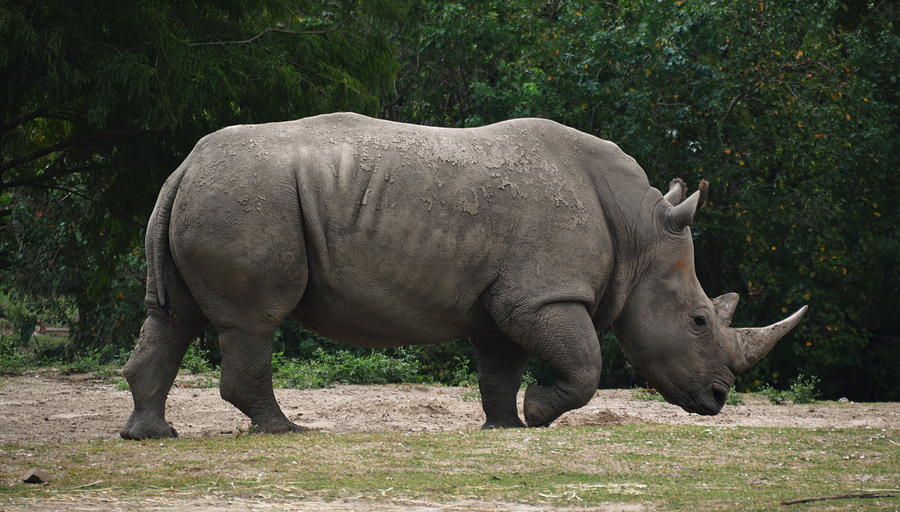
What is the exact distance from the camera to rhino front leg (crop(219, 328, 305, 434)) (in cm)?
713

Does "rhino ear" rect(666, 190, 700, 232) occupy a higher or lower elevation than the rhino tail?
lower

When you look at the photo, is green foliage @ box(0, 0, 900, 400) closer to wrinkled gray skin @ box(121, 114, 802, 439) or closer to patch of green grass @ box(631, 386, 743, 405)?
patch of green grass @ box(631, 386, 743, 405)

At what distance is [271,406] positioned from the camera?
24.1ft

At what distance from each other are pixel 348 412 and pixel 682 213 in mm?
2994

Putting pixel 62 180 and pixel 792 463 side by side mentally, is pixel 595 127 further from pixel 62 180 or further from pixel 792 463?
pixel 792 463

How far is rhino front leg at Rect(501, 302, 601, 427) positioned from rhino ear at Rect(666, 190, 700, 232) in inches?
39.8

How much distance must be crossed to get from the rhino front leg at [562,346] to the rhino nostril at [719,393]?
105 centimetres

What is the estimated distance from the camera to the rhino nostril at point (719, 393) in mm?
8141

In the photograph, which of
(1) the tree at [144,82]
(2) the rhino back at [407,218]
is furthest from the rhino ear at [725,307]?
(1) the tree at [144,82]

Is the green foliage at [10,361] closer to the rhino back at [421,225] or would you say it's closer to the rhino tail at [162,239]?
the rhino tail at [162,239]

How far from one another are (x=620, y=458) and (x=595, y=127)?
412 inches

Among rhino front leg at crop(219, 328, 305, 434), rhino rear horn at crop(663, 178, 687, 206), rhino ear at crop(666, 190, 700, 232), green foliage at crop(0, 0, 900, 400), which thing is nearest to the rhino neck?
rhino ear at crop(666, 190, 700, 232)

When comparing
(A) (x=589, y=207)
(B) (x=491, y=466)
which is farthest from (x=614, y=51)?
(B) (x=491, y=466)

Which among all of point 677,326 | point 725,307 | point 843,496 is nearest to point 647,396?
point 725,307
